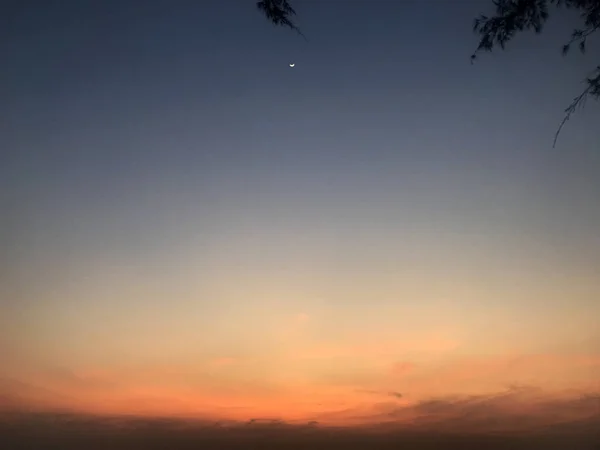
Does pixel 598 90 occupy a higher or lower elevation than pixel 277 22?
lower

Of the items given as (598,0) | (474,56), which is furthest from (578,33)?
(474,56)

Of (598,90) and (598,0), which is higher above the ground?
(598,0)

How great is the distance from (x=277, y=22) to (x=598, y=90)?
3.85 meters

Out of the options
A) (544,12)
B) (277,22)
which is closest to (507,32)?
(544,12)

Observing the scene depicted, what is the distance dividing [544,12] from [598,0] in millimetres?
609

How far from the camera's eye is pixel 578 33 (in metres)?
9.86

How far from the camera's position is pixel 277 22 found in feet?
32.5

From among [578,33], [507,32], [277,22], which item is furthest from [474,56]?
[277,22]

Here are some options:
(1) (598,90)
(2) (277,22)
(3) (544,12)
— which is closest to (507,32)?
(3) (544,12)

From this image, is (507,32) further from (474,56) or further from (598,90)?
(598,90)

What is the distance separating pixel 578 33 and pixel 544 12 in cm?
47

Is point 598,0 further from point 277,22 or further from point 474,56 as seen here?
point 277,22

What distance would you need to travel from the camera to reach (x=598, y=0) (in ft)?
31.3

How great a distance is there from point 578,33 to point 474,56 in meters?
1.27
